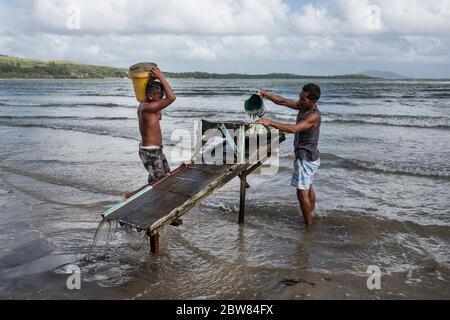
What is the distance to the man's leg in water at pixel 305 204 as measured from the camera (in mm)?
6328

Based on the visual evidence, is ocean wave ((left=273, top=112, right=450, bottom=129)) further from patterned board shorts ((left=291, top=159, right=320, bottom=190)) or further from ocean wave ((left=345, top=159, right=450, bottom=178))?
patterned board shorts ((left=291, top=159, right=320, bottom=190))

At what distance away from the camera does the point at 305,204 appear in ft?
21.0

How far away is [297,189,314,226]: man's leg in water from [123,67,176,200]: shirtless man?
1990 mm

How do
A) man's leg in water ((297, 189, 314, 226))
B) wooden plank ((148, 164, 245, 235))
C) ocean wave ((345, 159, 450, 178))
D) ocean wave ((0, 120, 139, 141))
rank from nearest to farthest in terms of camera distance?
wooden plank ((148, 164, 245, 235)) → man's leg in water ((297, 189, 314, 226)) → ocean wave ((345, 159, 450, 178)) → ocean wave ((0, 120, 139, 141))

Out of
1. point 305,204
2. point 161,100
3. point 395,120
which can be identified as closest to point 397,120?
point 395,120

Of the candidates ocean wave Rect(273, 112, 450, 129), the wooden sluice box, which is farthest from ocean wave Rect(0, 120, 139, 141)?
the wooden sluice box

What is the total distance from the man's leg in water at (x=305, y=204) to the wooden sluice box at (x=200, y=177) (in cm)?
79

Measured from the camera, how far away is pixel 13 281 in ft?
15.6

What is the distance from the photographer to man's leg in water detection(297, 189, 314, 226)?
20.8 feet

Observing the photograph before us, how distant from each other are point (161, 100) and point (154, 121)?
0.37 metres

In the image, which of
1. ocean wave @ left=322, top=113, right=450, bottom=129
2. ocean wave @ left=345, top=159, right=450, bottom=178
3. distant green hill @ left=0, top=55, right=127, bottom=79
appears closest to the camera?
ocean wave @ left=345, top=159, right=450, bottom=178
